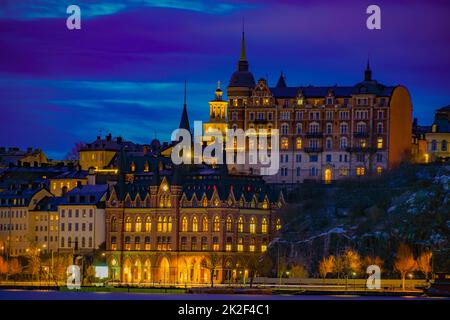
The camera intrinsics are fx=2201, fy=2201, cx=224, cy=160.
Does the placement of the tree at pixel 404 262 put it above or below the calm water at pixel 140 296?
above

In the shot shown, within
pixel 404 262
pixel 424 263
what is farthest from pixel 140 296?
pixel 424 263

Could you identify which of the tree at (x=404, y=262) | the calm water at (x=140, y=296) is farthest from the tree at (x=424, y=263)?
the calm water at (x=140, y=296)

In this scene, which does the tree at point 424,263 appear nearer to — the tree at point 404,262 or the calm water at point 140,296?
the tree at point 404,262

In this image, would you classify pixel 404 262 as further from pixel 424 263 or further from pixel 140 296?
pixel 140 296

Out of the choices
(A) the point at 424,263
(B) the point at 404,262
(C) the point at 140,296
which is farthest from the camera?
(B) the point at 404,262

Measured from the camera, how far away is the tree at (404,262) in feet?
644

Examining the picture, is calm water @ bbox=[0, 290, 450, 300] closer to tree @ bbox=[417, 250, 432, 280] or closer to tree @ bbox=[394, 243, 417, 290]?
tree @ bbox=[394, 243, 417, 290]

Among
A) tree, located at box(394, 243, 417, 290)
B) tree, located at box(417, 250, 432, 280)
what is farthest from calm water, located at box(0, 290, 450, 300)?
tree, located at box(417, 250, 432, 280)

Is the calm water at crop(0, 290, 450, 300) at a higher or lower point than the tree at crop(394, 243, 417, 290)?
lower

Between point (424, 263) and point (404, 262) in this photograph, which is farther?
point (404, 262)

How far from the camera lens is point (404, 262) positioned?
197 meters

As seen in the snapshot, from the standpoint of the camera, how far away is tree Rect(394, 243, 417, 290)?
196 metres
